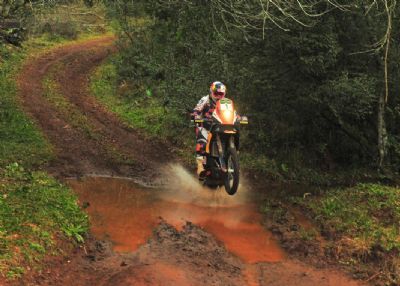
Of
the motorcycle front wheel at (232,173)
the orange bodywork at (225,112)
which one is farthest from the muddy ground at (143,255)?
the orange bodywork at (225,112)

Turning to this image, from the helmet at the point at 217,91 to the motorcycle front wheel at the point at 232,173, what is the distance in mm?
1200

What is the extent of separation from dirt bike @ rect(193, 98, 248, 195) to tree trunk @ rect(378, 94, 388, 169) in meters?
3.30

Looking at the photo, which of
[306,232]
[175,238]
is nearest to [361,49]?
[306,232]

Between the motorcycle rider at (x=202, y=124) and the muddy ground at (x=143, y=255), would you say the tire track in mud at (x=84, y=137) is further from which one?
the motorcycle rider at (x=202, y=124)

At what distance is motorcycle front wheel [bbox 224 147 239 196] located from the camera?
8453 millimetres

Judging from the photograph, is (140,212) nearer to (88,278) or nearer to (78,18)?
(88,278)

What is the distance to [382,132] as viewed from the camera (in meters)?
10.5

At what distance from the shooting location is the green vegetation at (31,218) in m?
5.96

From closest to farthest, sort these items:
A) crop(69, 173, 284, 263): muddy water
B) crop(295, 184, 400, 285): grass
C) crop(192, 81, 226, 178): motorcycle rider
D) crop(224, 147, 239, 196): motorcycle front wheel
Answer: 1. crop(295, 184, 400, 285): grass
2. crop(69, 173, 284, 263): muddy water
3. crop(224, 147, 239, 196): motorcycle front wheel
4. crop(192, 81, 226, 178): motorcycle rider

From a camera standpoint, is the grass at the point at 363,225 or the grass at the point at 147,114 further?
the grass at the point at 147,114

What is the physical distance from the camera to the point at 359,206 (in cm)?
871

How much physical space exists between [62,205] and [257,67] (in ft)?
17.7

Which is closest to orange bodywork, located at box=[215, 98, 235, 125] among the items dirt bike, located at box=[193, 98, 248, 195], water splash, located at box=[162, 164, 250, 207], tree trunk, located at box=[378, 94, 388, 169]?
dirt bike, located at box=[193, 98, 248, 195]

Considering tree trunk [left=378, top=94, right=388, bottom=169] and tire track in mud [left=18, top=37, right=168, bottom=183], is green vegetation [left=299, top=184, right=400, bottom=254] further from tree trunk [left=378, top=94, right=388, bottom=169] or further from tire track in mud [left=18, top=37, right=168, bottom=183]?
tire track in mud [left=18, top=37, right=168, bottom=183]
